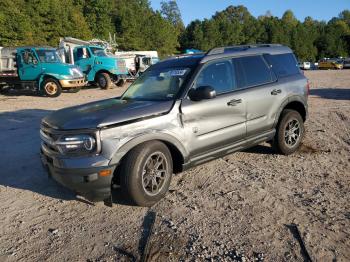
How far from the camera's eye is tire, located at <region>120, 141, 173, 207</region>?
4.46 m

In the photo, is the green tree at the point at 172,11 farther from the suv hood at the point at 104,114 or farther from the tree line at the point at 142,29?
the suv hood at the point at 104,114

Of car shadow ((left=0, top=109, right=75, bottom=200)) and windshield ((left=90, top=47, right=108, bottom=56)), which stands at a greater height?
windshield ((left=90, top=47, right=108, bottom=56))

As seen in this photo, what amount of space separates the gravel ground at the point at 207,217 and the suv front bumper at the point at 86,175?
1.12 feet

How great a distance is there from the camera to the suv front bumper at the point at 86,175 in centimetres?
428

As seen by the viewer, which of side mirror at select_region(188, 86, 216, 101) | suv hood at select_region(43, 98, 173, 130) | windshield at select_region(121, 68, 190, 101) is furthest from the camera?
windshield at select_region(121, 68, 190, 101)

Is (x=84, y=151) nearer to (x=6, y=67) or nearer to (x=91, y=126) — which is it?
(x=91, y=126)

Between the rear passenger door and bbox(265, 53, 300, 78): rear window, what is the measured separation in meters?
0.17

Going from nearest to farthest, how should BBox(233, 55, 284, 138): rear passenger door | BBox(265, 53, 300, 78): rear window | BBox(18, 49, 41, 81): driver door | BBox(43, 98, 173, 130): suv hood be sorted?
BBox(43, 98, 173, 130): suv hood, BBox(233, 55, 284, 138): rear passenger door, BBox(265, 53, 300, 78): rear window, BBox(18, 49, 41, 81): driver door

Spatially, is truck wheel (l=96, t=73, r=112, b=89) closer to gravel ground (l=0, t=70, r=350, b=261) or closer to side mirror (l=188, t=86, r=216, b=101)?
gravel ground (l=0, t=70, r=350, b=261)

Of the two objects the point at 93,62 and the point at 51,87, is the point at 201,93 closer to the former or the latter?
the point at 51,87

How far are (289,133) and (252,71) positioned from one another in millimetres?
1349

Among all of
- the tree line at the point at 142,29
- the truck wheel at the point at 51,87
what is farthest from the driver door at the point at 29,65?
the tree line at the point at 142,29

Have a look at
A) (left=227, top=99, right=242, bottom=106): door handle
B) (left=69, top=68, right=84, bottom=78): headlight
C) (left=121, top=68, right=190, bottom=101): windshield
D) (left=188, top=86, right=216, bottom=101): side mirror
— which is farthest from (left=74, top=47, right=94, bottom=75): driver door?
(left=188, top=86, right=216, bottom=101): side mirror

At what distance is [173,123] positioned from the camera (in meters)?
4.83
